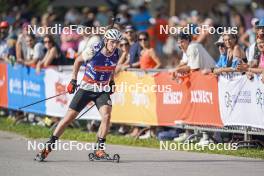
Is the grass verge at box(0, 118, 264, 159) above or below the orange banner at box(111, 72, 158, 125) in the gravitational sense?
below

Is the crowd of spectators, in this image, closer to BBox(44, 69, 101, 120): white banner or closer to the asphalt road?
BBox(44, 69, 101, 120): white banner

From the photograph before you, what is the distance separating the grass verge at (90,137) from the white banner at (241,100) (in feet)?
1.71

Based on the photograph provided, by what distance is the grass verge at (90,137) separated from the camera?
14969 millimetres

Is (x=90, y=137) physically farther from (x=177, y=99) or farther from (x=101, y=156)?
Answer: (x=101, y=156)

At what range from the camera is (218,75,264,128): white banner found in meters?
15.0

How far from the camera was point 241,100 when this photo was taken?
1544 centimetres

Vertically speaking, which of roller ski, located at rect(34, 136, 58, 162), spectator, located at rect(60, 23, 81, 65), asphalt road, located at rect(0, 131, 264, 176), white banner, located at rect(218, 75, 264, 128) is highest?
spectator, located at rect(60, 23, 81, 65)

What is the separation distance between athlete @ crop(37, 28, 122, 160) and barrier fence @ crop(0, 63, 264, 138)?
7.96 ft

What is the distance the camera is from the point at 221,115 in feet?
52.2
